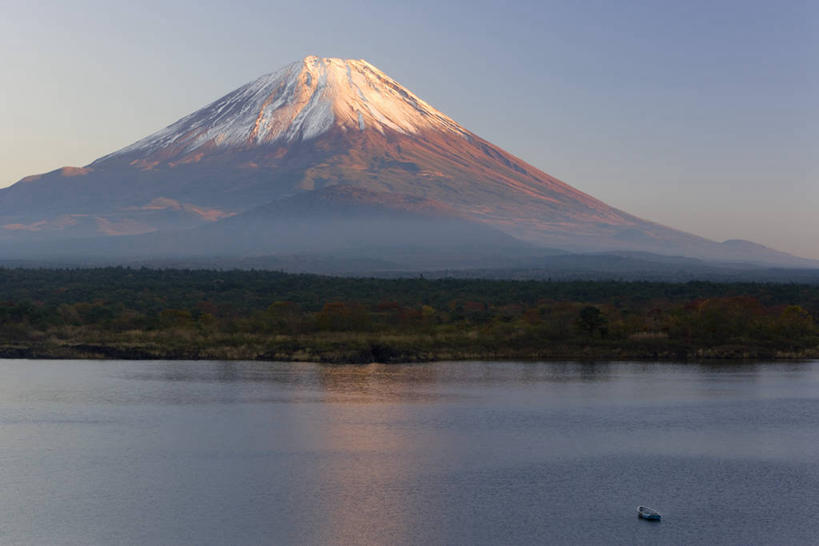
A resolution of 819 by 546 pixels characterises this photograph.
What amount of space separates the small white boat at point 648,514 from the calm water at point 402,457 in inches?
8.5

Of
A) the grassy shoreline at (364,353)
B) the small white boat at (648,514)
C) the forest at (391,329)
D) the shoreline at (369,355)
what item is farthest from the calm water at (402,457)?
the forest at (391,329)

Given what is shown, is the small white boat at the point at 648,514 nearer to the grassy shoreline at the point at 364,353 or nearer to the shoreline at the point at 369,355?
the shoreline at the point at 369,355

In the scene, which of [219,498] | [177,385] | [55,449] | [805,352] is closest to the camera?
[219,498]

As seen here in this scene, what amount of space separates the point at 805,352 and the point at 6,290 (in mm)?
52895

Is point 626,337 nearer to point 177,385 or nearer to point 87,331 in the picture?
point 177,385

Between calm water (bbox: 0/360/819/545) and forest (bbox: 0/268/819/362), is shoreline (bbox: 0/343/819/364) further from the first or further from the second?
calm water (bbox: 0/360/819/545)

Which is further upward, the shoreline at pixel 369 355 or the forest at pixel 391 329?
the forest at pixel 391 329

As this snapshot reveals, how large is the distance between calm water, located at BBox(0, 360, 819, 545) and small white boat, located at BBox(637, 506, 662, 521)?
22cm

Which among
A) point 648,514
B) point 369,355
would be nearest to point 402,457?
point 648,514

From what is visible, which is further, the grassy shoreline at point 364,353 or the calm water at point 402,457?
the grassy shoreline at point 364,353

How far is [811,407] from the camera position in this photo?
34531 mm

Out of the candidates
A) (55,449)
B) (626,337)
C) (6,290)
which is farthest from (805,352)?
(6,290)

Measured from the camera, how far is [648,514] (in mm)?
21172

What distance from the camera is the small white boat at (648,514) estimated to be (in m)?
21.1
